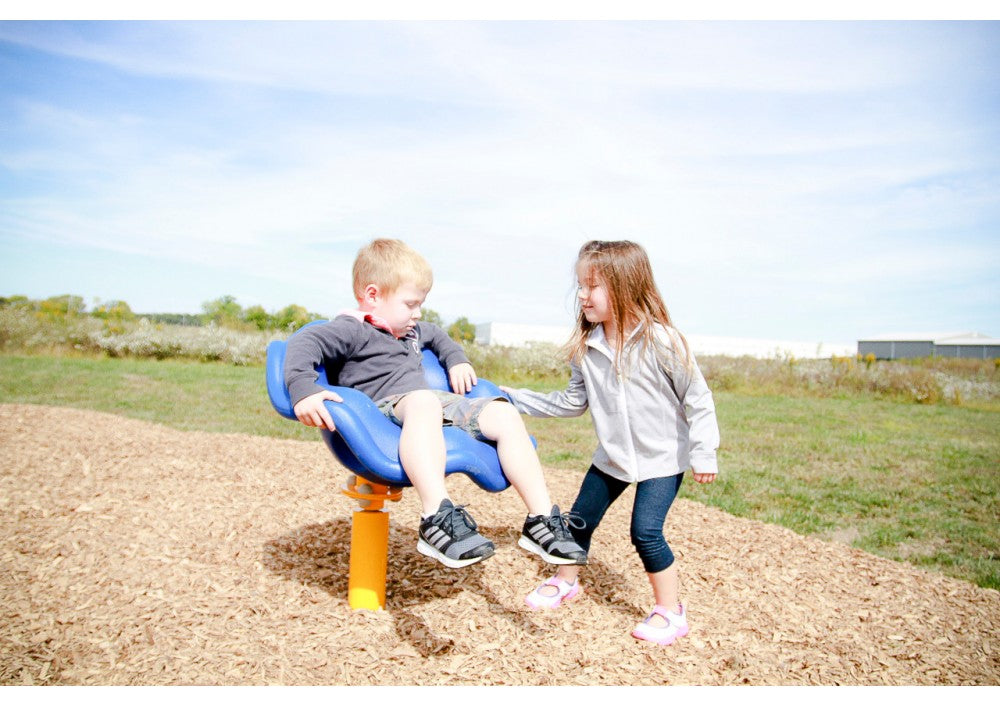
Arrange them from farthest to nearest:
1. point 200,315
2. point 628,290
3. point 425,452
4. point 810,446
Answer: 1. point 200,315
2. point 810,446
3. point 628,290
4. point 425,452

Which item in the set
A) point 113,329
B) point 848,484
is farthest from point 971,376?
point 113,329

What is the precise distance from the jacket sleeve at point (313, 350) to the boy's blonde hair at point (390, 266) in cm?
20

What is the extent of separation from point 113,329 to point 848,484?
16303 millimetres

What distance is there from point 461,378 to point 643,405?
0.87 m

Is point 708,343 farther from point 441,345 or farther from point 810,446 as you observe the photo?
point 441,345

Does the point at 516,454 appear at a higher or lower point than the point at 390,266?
lower

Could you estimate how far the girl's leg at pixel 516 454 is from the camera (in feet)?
8.93

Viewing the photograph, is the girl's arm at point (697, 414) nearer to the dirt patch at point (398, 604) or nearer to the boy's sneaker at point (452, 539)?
the dirt patch at point (398, 604)

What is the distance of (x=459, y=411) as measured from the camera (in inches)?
121

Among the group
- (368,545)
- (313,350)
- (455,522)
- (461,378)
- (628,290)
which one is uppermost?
(628,290)

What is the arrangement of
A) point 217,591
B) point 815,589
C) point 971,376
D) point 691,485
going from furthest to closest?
point 971,376, point 691,485, point 815,589, point 217,591

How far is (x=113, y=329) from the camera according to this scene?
56.4 ft

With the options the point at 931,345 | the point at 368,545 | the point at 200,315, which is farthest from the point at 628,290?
the point at 931,345

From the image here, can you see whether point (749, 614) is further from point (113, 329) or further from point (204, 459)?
point (113, 329)
